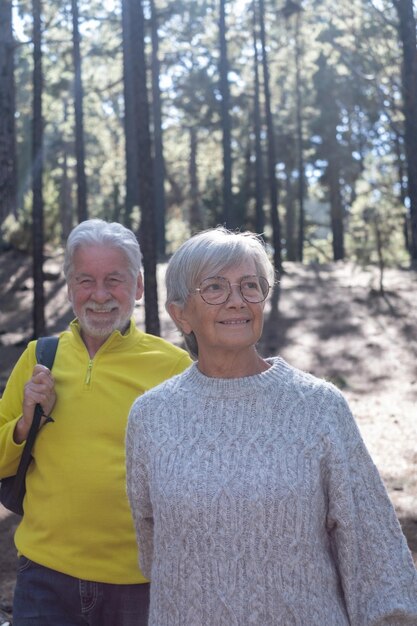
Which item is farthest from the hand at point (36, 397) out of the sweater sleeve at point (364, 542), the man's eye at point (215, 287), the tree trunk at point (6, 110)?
the tree trunk at point (6, 110)

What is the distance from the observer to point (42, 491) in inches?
121

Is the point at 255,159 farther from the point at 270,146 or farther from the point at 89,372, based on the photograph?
the point at 89,372

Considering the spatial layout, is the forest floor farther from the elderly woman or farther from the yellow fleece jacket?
the elderly woman

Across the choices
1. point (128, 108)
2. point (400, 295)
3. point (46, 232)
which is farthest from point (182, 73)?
point (400, 295)

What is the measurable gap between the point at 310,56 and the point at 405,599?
28.8 meters

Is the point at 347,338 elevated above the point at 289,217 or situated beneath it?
situated beneath

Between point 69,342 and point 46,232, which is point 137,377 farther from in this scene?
point 46,232

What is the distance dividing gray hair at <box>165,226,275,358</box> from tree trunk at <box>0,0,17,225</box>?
16.9m

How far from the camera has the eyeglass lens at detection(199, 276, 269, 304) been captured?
8.09ft

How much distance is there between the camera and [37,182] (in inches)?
685

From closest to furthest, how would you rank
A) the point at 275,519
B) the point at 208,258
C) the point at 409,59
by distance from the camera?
1. the point at 275,519
2. the point at 208,258
3. the point at 409,59

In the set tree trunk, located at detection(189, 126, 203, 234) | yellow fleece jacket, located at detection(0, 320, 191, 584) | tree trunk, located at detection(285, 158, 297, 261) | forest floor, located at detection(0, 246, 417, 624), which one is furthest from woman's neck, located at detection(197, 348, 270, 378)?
tree trunk, located at detection(189, 126, 203, 234)

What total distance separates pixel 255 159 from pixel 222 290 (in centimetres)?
2631

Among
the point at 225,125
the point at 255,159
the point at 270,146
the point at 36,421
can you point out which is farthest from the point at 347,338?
the point at 36,421
